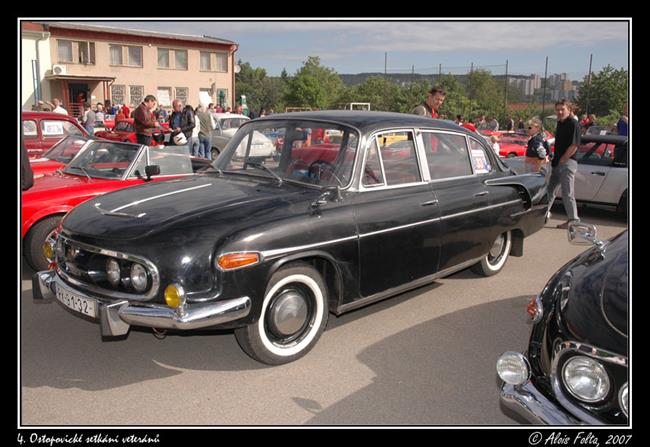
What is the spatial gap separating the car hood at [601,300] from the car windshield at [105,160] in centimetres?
Answer: 519

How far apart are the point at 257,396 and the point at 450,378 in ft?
4.37

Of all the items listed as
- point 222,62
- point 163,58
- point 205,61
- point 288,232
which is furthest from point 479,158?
point 222,62

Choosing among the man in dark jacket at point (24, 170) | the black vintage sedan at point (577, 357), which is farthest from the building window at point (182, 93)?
the black vintage sedan at point (577, 357)

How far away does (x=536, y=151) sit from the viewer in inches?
372

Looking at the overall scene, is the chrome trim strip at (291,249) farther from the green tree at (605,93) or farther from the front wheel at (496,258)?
the green tree at (605,93)

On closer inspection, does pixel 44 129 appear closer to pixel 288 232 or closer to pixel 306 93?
pixel 288 232

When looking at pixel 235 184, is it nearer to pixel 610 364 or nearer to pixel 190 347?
pixel 190 347

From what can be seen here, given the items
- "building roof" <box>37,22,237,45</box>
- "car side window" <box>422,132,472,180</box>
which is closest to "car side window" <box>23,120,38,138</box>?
"car side window" <box>422,132,472,180</box>

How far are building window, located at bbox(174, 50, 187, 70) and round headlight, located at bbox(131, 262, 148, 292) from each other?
46.7 meters

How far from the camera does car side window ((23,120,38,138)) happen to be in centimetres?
1068

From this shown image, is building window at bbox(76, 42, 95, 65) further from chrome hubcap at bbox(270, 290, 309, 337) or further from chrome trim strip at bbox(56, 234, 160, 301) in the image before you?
chrome hubcap at bbox(270, 290, 309, 337)

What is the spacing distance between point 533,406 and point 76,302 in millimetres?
2901

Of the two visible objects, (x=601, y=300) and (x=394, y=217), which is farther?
(x=394, y=217)

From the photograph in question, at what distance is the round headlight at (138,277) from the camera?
3738mm
